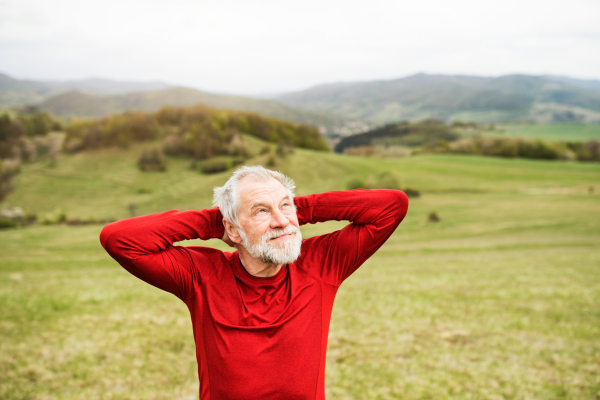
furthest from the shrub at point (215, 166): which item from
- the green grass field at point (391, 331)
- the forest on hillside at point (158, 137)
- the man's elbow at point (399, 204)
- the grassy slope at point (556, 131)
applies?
the grassy slope at point (556, 131)

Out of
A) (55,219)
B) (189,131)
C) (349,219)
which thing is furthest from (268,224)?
(189,131)

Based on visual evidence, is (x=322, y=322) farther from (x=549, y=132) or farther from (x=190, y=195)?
(x=549, y=132)

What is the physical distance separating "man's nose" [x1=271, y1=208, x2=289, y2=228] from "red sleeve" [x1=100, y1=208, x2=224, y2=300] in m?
0.56

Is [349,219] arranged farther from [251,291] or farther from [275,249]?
[251,291]

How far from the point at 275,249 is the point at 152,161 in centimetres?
9043

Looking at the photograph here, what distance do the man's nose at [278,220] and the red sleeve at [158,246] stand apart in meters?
0.56

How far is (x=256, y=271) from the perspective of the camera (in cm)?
300

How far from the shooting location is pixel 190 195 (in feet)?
223

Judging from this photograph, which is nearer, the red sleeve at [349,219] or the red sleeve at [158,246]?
the red sleeve at [158,246]

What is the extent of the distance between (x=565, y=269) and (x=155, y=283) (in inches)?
691

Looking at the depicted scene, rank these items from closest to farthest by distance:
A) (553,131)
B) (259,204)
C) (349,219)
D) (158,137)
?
(259,204)
(349,219)
(158,137)
(553,131)

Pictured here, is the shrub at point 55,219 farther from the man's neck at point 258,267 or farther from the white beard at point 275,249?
the white beard at point 275,249

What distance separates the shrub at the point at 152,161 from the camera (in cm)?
8561

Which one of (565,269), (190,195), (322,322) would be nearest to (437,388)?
(322,322)
